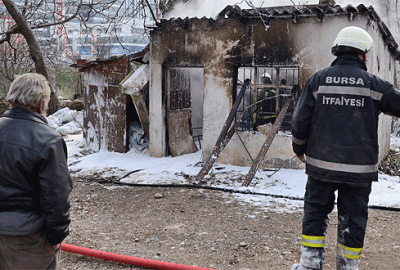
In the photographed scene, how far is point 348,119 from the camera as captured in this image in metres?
3.09

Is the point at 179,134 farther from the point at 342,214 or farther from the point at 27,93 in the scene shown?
the point at 27,93

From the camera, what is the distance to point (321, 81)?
10.4 feet

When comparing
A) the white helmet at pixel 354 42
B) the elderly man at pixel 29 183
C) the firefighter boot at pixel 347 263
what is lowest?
the firefighter boot at pixel 347 263

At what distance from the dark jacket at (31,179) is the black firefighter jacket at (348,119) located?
1975 mm

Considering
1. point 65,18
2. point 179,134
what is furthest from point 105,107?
point 65,18

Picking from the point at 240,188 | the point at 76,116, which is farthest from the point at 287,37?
the point at 76,116

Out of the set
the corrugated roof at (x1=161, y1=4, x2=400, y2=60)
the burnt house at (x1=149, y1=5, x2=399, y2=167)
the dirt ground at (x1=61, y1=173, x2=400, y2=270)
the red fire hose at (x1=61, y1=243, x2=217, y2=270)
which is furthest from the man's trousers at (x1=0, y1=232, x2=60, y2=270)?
the burnt house at (x1=149, y1=5, x2=399, y2=167)

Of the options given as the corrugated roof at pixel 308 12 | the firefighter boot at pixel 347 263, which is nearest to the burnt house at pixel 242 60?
the corrugated roof at pixel 308 12

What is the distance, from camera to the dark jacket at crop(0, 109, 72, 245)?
2314mm

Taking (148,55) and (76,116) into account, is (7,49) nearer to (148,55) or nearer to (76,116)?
(76,116)

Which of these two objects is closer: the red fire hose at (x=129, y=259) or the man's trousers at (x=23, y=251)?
the man's trousers at (x=23, y=251)

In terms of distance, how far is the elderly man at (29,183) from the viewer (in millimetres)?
2318

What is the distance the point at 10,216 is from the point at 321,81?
2469mm

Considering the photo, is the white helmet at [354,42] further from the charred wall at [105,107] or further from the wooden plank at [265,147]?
the charred wall at [105,107]
